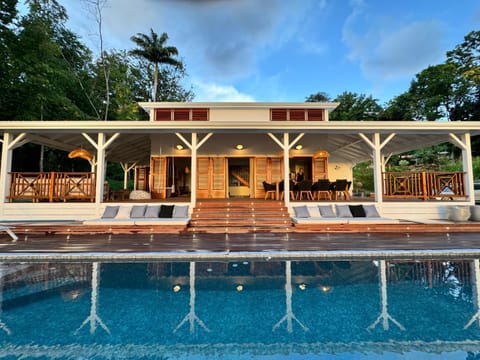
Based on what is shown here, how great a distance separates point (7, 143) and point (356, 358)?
10888 millimetres

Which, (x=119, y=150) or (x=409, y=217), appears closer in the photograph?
(x=409, y=217)

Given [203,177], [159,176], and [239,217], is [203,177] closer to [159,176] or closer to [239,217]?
[159,176]

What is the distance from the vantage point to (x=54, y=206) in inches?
326

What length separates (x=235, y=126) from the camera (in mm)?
8125

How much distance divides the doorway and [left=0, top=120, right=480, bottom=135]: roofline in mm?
4193

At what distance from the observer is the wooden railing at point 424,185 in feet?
28.4

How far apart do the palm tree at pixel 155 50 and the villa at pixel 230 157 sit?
655 inches

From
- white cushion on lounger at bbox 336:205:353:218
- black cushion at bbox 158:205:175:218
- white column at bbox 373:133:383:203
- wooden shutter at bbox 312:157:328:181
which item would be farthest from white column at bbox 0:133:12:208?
white column at bbox 373:133:383:203

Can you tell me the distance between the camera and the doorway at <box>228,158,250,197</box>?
12352mm

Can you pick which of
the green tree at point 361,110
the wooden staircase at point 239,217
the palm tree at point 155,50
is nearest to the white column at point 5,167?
the wooden staircase at point 239,217

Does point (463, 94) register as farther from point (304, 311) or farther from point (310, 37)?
point (304, 311)

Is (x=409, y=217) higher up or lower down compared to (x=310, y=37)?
lower down

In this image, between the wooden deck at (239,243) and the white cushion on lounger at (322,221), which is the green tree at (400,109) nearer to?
the wooden deck at (239,243)

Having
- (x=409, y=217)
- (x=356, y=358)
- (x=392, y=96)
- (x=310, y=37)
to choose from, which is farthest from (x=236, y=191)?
(x=392, y=96)
